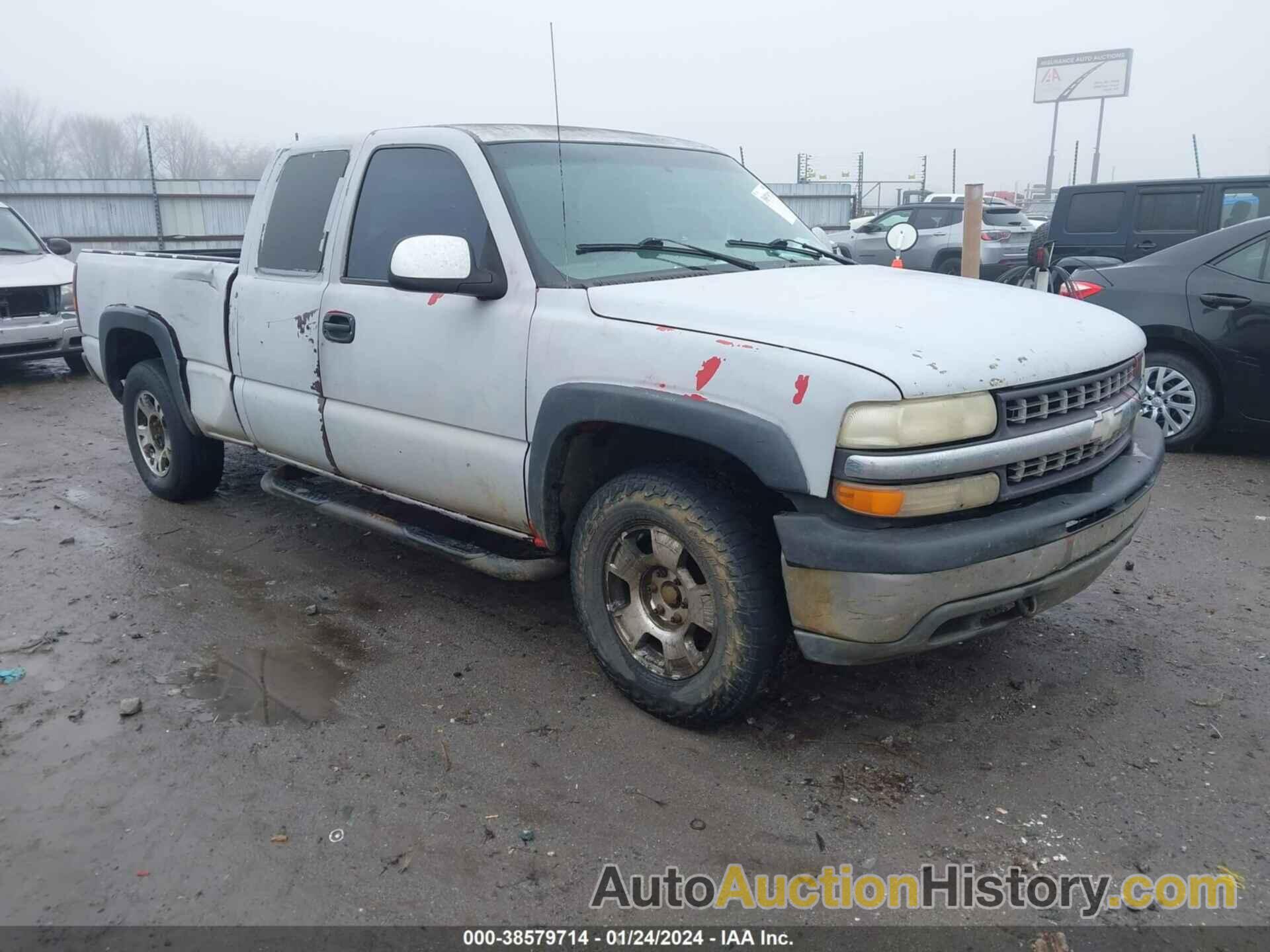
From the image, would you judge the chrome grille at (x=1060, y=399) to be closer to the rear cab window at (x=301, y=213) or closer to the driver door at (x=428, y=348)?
the driver door at (x=428, y=348)

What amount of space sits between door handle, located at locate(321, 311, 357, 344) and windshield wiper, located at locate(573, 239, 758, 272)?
43.3 inches

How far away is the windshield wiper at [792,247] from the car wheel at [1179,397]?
126 inches

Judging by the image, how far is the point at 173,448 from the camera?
A: 5547 millimetres

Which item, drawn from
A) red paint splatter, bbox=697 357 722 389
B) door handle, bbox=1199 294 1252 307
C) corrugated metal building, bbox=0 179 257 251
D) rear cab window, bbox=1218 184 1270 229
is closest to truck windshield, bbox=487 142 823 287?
red paint splatter, bbox=697 357 722 389

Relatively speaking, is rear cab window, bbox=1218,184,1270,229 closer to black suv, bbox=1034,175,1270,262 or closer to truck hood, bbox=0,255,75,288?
black suv, bbox=1034,175,1270,262

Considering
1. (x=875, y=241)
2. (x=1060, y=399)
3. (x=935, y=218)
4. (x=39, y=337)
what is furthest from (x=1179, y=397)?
(x=875, y=241)

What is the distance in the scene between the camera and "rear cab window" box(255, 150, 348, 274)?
171 inches

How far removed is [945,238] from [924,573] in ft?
48.5

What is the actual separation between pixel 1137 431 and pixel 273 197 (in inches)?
154

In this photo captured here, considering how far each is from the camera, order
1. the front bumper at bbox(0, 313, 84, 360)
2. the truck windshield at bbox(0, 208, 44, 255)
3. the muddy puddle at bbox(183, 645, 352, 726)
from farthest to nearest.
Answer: the truck windshield at bbox(0, 208, 44, 255) < the front bumper at bbox(0, 313, 84, 360) < the muddy puddle at bbox(183, 645, 352, 726)

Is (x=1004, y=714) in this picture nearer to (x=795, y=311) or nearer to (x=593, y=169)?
(x=795, y=311)

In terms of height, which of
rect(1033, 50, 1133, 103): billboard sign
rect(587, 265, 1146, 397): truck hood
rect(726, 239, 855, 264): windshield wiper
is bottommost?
rect(587, 265, 1146, 397): truck hood

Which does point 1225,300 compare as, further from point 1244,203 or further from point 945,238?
point 945,238

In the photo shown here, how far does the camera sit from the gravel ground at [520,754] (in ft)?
8.48
